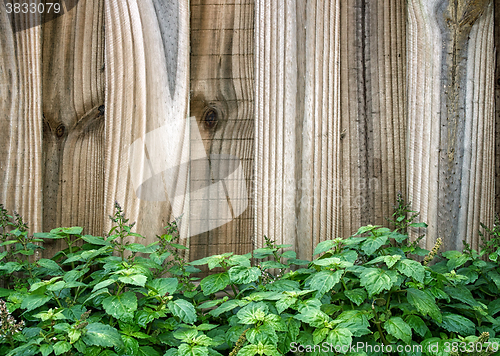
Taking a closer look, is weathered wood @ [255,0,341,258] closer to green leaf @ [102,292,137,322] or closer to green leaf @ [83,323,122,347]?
green leaf @ [102,292,137,322]

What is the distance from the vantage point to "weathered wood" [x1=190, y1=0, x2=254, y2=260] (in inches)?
89.5

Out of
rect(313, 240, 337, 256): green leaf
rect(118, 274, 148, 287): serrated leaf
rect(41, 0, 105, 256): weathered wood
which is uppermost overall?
rect(41, 0, 105, 256): weathered wood

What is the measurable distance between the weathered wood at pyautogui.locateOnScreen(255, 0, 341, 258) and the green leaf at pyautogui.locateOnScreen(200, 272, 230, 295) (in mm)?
457

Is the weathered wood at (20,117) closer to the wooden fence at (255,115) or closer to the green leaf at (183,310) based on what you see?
the wooden fence at (255,115)

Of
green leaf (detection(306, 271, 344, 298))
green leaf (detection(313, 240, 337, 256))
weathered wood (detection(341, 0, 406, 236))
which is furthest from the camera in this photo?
weathered wood (detection(341, 0, 406, 236))

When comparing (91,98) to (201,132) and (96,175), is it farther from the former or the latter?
(201,132)

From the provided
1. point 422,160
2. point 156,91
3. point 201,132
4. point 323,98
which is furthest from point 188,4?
point 422,160

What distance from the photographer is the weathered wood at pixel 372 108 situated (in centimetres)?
230

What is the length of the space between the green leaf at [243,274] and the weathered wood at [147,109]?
56 cm

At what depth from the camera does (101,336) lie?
4.98 feet

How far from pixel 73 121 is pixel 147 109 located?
0.46 m

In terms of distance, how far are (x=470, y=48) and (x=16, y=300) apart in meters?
2.86

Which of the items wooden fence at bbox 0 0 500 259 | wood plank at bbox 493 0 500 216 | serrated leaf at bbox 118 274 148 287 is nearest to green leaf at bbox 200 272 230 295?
serrated leaf at bbox 118 274 148 287

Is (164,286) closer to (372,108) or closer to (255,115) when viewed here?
(255,115)
